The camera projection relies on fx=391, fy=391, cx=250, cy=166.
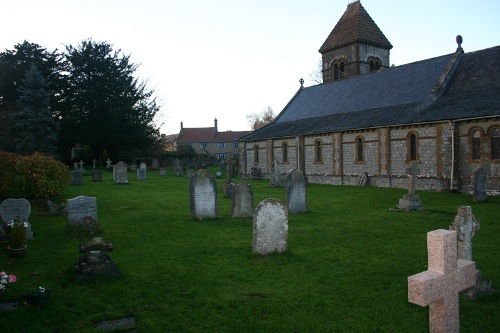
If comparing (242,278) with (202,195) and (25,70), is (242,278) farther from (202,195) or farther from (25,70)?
(25,70)

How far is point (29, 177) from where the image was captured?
14.1m

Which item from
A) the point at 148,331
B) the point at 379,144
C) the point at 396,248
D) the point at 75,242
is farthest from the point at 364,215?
the point at 379,144

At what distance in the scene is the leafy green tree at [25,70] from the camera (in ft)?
139

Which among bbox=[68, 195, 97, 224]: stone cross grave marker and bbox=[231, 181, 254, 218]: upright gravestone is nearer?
bbox=[68, 195, 97, 224]: stone cross grave marker

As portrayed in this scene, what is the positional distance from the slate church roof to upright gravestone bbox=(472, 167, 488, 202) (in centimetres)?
381

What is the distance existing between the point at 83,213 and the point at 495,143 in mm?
18168

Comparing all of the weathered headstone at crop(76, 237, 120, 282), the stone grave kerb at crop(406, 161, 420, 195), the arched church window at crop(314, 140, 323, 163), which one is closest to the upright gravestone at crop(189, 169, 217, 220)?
the weathered headstone at crop(76, 237, 120, 282)

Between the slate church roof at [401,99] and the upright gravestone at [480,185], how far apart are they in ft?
12.5

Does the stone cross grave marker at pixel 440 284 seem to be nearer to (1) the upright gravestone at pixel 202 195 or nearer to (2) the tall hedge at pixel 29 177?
(1) the upright gravestone at pixel 202 195

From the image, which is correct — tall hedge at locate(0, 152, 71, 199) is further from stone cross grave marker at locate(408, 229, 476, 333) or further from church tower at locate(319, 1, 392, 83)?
church tower at locate(319, 1, 392, 83)

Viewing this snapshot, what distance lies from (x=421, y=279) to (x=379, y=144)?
20963 mm

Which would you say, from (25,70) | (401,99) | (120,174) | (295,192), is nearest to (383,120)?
(401,99)

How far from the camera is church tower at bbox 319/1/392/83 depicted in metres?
32.9

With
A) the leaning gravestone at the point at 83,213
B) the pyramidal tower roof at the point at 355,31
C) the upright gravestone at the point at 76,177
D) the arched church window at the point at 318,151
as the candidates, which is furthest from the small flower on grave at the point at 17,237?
the pyramidal tower roof at the point at 355,31
